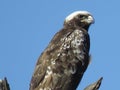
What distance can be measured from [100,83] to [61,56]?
84.5 inches

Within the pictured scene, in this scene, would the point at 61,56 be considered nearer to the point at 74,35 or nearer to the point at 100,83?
the point at 74,35

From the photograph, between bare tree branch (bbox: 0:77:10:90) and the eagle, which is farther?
the eagle

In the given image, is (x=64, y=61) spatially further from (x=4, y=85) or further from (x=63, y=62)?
(x=4, y=85)

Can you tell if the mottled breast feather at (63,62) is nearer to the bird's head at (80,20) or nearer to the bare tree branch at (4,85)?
the bird's head at (80,20)

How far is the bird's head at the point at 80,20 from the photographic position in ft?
43.8

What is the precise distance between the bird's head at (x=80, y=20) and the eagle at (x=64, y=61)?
17cm

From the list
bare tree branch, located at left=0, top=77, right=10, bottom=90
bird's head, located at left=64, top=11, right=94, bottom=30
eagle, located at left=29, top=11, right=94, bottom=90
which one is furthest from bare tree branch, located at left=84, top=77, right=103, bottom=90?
bird's head, located at left=64, top=11, right=94, bottom=30

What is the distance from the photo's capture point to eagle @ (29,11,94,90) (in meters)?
11.4

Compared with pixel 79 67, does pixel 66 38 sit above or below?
above

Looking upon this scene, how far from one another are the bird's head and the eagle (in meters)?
0.17

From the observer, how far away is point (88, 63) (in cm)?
1237

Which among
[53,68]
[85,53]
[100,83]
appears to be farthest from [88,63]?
[100,83]

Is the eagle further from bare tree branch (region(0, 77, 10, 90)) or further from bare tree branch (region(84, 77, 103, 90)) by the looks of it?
bare tree branch (region(0, 77, 10, 90))

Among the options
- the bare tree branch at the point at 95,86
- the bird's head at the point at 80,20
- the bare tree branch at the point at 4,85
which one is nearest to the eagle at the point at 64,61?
the bird's head at the point at 80,20
